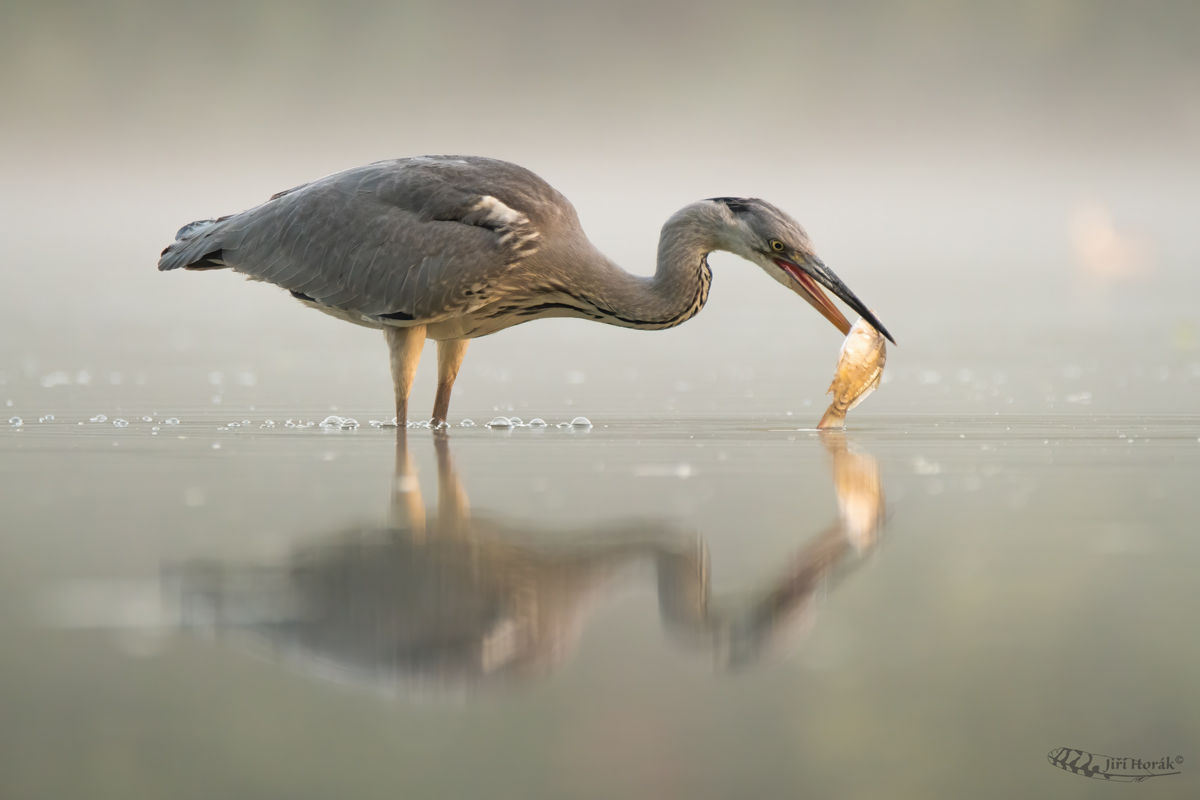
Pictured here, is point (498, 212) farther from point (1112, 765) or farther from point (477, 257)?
point (1112, 765)

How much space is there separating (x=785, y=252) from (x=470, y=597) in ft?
13.0

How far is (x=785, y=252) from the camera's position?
668 centimetres

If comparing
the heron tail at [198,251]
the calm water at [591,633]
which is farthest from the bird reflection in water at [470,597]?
the heron tail at [198,251]

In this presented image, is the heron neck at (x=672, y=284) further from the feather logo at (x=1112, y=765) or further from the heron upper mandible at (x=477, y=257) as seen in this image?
the feather logo at (x=1112, y=765)

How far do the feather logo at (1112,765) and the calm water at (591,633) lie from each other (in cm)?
2

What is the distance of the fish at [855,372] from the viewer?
654cm

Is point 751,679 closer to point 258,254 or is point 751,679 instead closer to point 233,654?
point 233,654

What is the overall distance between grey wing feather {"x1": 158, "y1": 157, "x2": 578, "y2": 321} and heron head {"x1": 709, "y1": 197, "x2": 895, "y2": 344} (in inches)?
36.9

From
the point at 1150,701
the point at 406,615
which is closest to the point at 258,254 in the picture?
the point at 406,615

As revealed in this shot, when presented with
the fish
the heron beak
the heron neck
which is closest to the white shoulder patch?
the heron neck

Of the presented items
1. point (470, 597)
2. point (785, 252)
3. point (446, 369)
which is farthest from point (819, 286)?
point (470, 597)

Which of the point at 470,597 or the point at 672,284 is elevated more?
the point at 672,284

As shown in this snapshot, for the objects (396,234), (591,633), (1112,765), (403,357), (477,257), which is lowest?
(1112,765)

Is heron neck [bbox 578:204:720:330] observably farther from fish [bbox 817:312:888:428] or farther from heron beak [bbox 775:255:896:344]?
fish [bbox 817:312:888:428]
